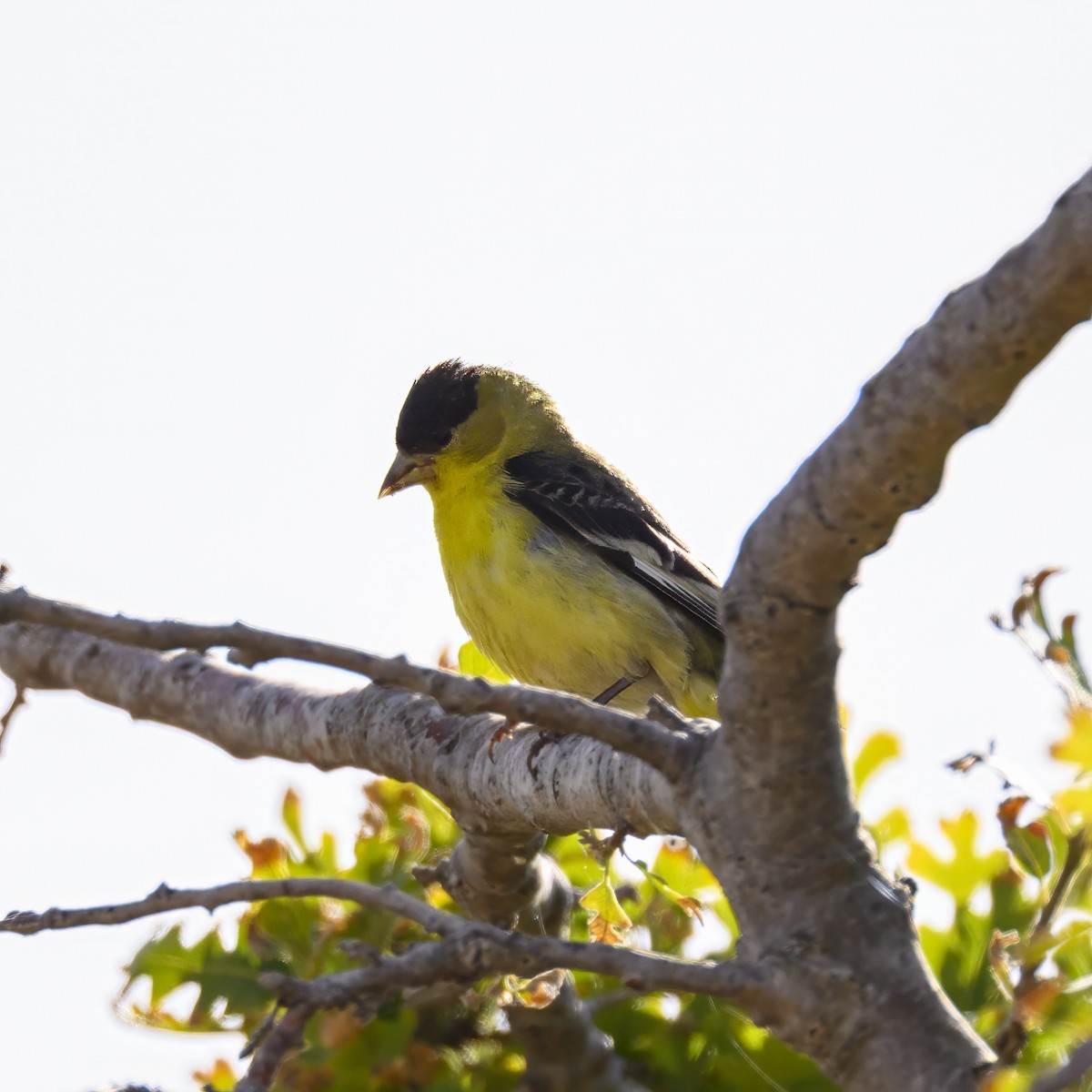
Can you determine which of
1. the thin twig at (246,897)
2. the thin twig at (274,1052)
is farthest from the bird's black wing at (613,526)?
the thin twig at (274,1052)

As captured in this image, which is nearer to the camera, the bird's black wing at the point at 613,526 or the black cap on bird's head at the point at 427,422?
the bird's black wing at the point at 613,526

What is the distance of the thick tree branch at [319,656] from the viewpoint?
183 centimetres

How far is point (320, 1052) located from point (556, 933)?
108 centimetres

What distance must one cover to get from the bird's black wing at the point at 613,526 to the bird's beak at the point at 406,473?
1.19 feet

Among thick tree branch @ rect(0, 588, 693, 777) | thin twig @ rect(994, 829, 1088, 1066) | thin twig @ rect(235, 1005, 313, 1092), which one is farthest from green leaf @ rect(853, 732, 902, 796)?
thin twig @ rect(235, 1005, 313, 1092)

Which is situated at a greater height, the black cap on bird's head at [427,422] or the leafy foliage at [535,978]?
the black cap on bird's head at [427,422]

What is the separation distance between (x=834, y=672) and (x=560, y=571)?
3.12 metres

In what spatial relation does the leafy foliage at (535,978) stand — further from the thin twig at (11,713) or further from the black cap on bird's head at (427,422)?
the black cap on bird's head at (427,422)

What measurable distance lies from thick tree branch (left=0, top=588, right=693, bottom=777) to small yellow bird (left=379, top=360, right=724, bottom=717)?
3.00 metres

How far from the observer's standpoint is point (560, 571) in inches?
205

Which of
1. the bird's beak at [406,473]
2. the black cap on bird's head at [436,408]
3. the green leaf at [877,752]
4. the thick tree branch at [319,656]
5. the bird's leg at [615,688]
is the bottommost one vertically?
the green leaf at [877,752]

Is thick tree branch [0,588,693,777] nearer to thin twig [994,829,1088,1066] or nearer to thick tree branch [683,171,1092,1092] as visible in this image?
thick tree branch [683,171,1092,1092]

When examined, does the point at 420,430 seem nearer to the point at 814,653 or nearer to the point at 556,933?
the point at 556,933

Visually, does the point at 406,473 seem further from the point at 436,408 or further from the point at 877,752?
the point at 877,752
